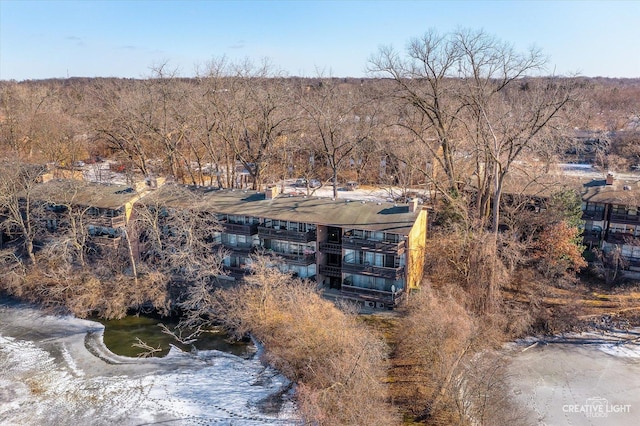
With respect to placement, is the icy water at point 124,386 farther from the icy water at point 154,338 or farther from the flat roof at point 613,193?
the flat roof at point 613,193

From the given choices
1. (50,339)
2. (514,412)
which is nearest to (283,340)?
(514,412)

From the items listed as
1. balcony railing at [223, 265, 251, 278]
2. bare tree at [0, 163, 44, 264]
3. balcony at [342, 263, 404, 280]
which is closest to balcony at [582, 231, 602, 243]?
balcony at [342, 263, 404, 280]

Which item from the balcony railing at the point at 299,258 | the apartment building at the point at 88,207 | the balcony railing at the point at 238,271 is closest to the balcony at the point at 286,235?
the balcony railing at the point at 299,258

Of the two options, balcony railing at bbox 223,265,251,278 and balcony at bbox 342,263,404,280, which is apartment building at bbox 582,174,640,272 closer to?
balcony at bbox 342,263,404,280

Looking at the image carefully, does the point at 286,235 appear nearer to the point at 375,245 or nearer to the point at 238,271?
the point at 238,271

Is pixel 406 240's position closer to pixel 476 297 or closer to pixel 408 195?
pixel 476 297

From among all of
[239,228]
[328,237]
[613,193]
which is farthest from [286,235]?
[613,193]
